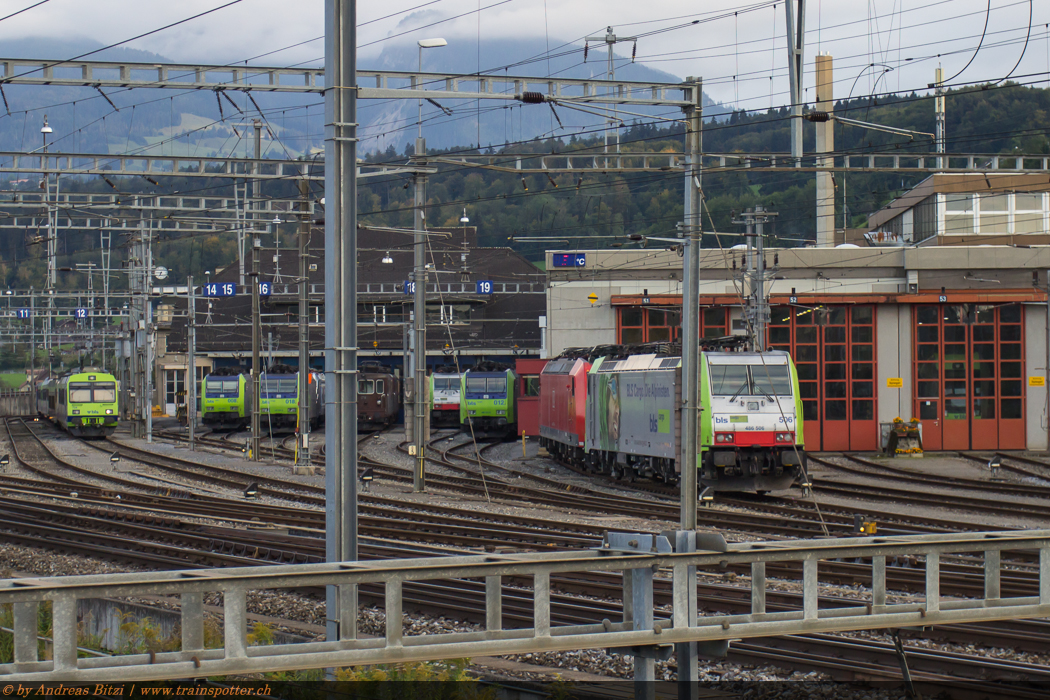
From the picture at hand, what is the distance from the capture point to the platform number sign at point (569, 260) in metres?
39.9

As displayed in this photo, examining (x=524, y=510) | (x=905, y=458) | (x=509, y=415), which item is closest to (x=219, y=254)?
(x=509, y=415)

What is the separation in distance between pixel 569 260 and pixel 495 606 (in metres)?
33.8

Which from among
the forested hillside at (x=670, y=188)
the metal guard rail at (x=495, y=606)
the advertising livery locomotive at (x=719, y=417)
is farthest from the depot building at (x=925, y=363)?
the metal guard rail at (x=495, y=606)

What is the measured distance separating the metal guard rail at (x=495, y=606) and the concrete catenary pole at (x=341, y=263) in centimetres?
194

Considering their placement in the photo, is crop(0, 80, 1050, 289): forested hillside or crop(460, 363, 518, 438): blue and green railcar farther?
crop(0, 80, 1050, 289): forested hillside

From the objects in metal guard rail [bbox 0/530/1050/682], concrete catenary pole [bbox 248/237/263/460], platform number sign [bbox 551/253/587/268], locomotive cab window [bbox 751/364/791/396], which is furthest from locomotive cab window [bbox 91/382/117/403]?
metal guard rail [bbox 0/530/1050/682]

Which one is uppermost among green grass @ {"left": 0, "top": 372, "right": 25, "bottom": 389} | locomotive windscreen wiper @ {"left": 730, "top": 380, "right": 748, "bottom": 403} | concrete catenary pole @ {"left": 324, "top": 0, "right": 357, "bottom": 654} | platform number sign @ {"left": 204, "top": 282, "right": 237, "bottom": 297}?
platform number sign @ {"left": 204, "top": 282, "right": 237, "bottom": 297}

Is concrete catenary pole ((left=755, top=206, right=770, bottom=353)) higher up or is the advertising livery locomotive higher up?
concrete catenary pole ((left=755, top=206, right=770, bottom=353))

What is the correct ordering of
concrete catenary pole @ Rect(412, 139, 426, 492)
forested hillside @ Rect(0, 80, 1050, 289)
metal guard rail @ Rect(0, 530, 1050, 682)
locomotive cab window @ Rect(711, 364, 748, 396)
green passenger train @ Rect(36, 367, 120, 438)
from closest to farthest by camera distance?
metal guard rail @ Rect(0, 530, 1050, 682) < locomotive cab window @ Rect(711, 364, 748, 396) < concrete catenary pole @ Rect(412, 139, 426, 492) < green passenger train @ Rect(36, 367, 120, 438) < forested hillside @ Rect(0, 80, 1050, 289)

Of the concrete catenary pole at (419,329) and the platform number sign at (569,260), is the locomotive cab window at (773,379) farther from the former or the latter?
the platform number sign at (569,260)

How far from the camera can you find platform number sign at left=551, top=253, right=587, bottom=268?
39.9 meters

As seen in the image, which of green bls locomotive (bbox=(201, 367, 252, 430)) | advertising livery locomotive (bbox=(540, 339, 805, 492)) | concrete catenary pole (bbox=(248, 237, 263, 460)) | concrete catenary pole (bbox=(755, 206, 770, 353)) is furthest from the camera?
green bls locomotive (bbox=(201, 367, 252, 430))

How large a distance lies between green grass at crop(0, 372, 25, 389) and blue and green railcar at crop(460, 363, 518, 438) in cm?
8989

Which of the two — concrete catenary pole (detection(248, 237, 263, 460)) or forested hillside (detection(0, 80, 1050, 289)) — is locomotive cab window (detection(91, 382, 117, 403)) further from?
concrete catenary pole (detection(248, 237, 263, 460))
